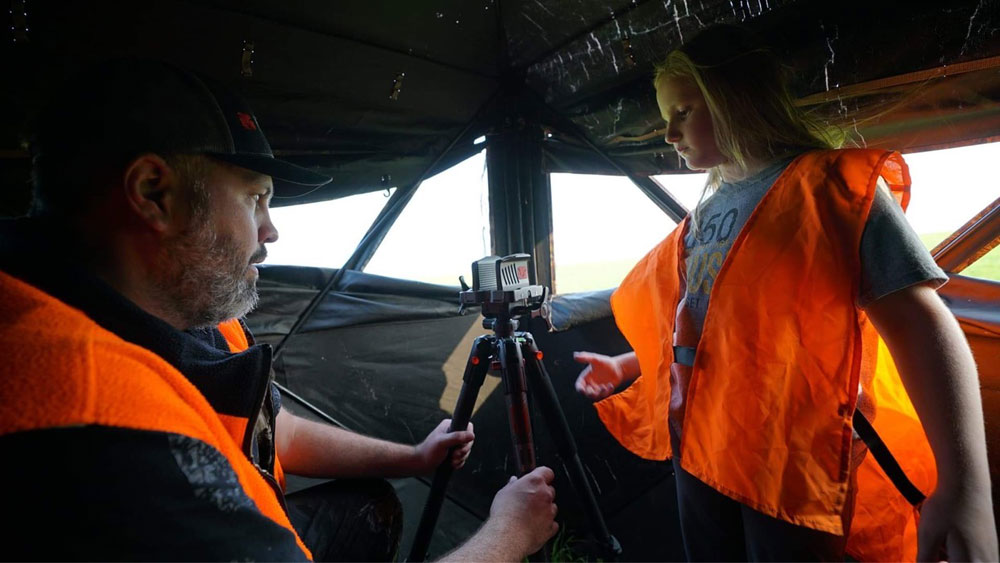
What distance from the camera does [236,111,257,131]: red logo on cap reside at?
106 centimetres

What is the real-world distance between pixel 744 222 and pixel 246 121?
1194 millimetres

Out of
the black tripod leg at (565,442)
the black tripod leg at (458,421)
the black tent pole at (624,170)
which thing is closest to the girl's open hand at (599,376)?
the black tripod leg at (565,442)

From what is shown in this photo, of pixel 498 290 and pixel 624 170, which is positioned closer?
pixel 498 290

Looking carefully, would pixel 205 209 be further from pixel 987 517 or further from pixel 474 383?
pixel 987 517

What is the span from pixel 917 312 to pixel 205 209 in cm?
137

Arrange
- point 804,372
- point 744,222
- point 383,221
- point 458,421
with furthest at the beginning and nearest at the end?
point 383,221, point 458,421, point 744,222, point 804,372

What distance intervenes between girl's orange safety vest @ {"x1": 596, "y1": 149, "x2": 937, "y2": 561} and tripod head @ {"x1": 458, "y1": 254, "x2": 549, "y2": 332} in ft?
2.22

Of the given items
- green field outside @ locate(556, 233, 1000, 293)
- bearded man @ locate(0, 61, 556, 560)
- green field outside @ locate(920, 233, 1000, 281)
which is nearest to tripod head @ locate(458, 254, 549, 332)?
bearded man @ locate(0, 61, 556, 560)

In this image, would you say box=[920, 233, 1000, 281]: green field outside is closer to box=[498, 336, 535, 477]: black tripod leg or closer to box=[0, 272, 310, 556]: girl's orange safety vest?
box=[498, 336, 535, 477]: black tripod leg

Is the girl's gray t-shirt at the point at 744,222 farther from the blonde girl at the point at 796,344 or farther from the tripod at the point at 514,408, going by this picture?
the tripod at the point at 514,408

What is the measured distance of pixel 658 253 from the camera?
160cm

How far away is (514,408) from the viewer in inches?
66.2

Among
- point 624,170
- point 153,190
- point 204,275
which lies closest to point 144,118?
point 153,190

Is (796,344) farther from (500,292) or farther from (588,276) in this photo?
(588,276)
